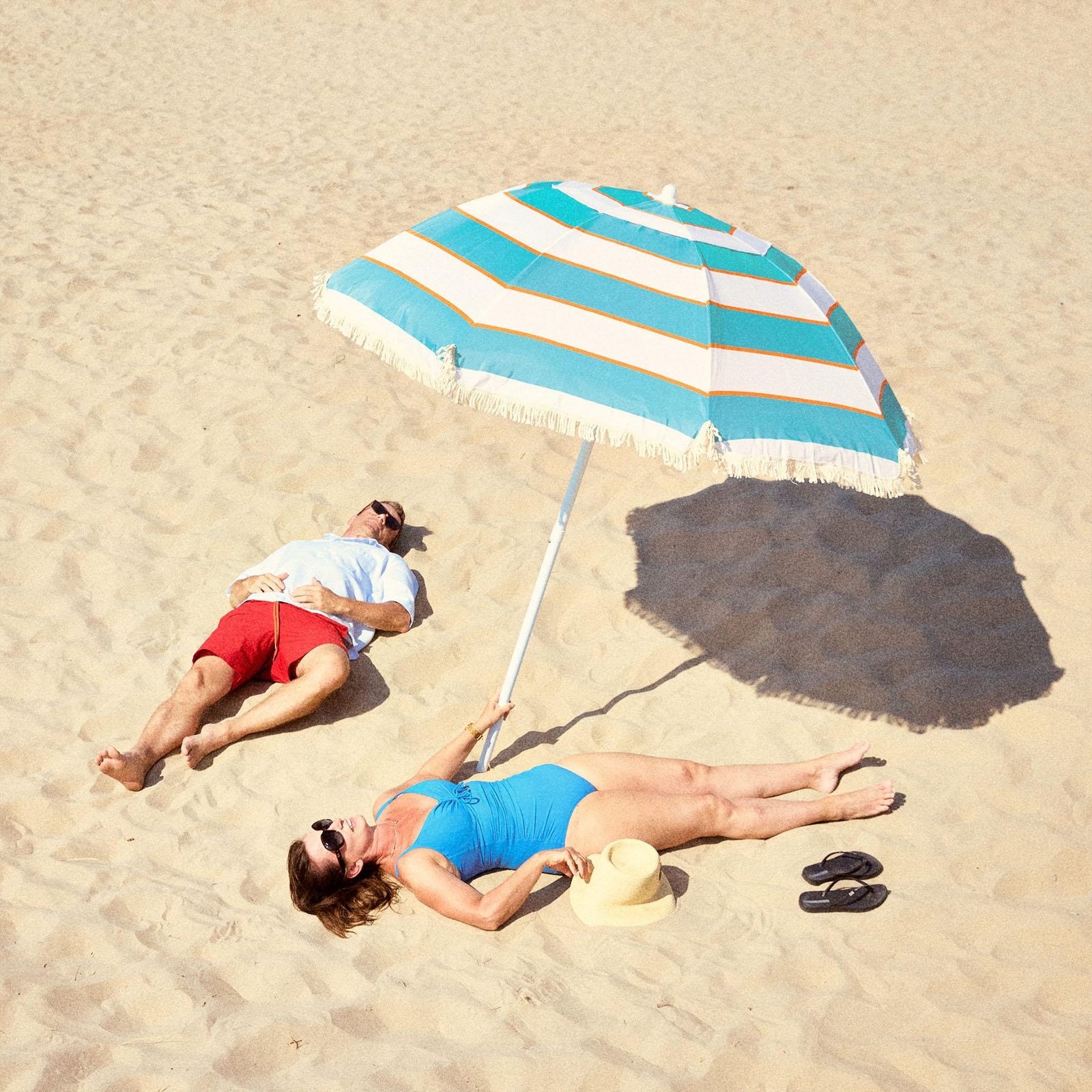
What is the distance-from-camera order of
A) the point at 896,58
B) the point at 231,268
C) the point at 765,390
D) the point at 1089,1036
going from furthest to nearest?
the point at 896,58, the point at 231,268, the point at 765,390, the point at 1089,1036

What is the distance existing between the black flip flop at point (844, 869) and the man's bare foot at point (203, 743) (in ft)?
7.01

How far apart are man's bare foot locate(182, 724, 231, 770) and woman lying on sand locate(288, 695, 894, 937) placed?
0.68 metres

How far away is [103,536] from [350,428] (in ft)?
4.92

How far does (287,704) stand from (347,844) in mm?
917

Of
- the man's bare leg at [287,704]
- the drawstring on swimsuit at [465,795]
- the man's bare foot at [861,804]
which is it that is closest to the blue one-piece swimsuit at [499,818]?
the drawstring on swimsuit at [465,795]

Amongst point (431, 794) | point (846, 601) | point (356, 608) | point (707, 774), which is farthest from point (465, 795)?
point (846, 601)

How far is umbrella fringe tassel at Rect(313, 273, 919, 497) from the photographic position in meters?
2.90

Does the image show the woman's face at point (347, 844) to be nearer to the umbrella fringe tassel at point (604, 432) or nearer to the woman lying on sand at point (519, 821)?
the woman lying on sand at point (519, 821)

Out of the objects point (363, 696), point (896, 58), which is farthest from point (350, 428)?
point (896, 58)

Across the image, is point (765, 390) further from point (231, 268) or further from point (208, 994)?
point (231, 268)

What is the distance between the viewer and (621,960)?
3.10 meters

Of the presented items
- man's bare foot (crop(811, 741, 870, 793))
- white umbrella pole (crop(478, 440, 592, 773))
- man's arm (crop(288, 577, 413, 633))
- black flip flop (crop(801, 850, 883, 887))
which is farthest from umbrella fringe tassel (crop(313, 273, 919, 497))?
man's arm (crop(288, 577, 413, 633))

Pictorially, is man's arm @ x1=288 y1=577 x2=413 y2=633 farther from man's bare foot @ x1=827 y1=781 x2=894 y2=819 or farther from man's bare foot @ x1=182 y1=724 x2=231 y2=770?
man's bare foot @ x1=827 y1=781 x2=894 y2=819

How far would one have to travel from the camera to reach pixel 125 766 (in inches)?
144
